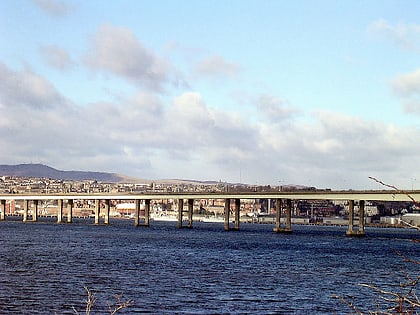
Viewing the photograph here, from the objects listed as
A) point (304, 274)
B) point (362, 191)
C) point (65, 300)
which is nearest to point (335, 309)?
point (65, 300)

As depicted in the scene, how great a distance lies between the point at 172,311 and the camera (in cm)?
3894

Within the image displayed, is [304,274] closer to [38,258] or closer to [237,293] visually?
[237,293]

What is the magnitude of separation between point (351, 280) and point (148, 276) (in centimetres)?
1637

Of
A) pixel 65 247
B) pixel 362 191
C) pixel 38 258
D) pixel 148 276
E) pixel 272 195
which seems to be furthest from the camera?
pixel 272 195

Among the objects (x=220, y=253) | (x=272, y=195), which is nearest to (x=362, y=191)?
(x=272, y=195)

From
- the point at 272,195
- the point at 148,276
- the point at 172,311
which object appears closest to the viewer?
the point at 172,311

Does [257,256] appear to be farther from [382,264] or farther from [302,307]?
[302,307]

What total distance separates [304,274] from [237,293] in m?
16.6

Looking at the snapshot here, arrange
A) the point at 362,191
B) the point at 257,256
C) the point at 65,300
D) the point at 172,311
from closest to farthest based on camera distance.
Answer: the point at 172,311 → the point at 65,300 → the point at 257,256 → the point at 362,191

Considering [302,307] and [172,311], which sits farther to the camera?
[302,307]

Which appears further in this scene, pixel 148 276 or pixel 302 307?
pixel 148 276

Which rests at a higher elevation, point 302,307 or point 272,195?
point 272,195

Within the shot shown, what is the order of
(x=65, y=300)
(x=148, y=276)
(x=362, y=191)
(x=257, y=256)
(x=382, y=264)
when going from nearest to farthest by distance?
(x=65, y=300) → (x=148, y=276) → (x=382, y=264) → (x=257, y=256) → (x=362, y=191)

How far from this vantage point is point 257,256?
276ft
